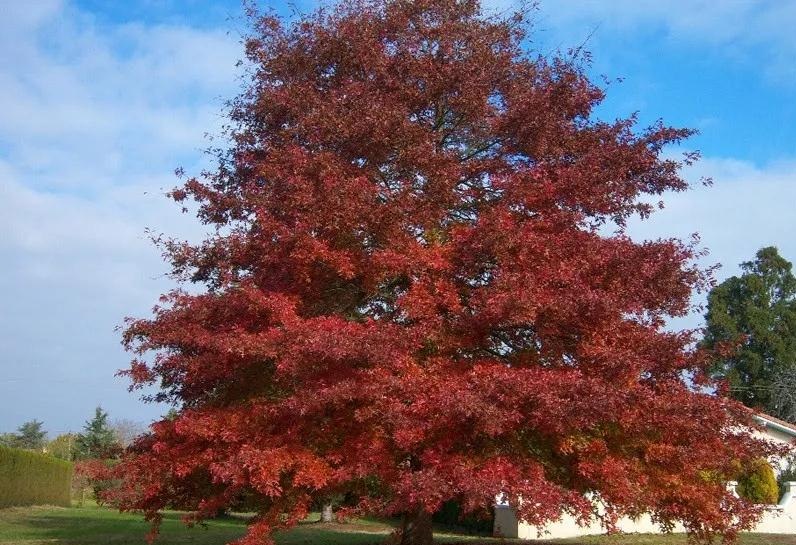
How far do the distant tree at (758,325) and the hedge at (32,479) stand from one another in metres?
32.4

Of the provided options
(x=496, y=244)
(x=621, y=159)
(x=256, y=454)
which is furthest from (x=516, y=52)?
(x=256, y=454)

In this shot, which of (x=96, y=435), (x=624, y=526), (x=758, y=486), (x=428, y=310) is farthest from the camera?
(x=96, y=435)

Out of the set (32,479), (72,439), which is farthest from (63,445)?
(32,479)

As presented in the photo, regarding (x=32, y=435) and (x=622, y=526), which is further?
(x=32, y=435)

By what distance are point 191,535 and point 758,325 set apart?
34.4m

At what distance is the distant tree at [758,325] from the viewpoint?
147 ft

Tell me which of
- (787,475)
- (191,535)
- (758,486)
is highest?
(787,475)

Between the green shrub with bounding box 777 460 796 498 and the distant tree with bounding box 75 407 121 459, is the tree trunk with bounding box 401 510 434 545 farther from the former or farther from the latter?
the distant tree with bounding box 75 407 121 459

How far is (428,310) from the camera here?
10328 millimetres

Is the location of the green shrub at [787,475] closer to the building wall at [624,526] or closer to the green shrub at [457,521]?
the building wall at [624,526]

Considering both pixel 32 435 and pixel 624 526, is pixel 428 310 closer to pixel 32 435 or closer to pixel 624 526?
pixel 624 526

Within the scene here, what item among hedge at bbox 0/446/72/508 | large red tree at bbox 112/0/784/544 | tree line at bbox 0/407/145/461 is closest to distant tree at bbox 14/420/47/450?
tree line at bbox 0/407/145/461

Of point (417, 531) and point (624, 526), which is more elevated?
point (624, 526)

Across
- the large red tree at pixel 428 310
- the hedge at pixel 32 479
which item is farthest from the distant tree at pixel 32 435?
the large red tree at pixel 428 310
